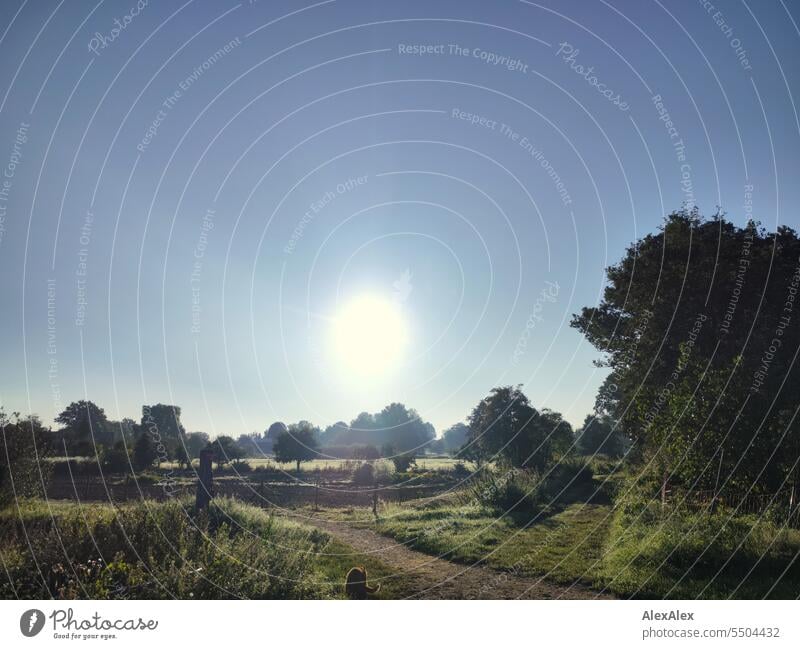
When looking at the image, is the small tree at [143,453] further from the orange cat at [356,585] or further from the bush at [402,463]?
the orange cat at [356,585]

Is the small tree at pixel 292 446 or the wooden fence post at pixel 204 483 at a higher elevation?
the wooden fence post at pixel 204 483

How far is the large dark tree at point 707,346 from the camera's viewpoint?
1514cm

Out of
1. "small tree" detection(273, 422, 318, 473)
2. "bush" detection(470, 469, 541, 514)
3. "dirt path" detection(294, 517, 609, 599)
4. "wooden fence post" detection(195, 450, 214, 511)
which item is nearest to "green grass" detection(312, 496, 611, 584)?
"dirt path" detection(294, 517, 609, 599)

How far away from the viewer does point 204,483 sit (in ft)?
50.8

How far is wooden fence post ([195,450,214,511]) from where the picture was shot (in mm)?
15406

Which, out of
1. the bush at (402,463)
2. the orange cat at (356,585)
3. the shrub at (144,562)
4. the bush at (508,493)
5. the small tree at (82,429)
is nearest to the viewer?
the shrub at (144,562)

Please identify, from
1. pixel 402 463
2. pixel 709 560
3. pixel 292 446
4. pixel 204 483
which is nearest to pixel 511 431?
pixel 402 463

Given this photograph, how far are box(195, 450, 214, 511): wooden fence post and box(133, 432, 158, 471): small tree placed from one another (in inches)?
1405

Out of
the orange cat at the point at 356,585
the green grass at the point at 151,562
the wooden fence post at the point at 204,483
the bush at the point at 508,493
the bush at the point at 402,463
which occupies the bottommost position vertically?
the bush at the point at 402,463

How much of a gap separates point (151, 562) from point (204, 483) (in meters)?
5.00

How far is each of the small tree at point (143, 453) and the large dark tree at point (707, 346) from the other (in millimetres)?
40301

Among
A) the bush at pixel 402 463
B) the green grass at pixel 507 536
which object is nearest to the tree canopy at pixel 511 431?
the bush at pixel 402 463

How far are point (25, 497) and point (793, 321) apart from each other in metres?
33.7
